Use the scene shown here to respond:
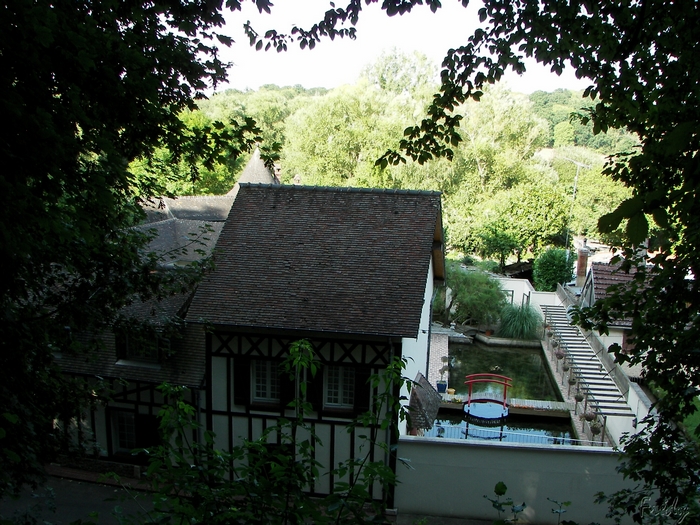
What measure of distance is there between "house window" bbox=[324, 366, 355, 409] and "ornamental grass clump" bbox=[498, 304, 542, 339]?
1313 cm

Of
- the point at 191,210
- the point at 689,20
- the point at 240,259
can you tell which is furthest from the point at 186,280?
the point at 191,210

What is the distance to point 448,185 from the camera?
32.0 m

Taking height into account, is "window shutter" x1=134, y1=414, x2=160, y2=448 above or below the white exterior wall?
below

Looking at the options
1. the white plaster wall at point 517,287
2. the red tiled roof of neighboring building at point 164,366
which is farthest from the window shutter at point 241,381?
Answer: the white plaster wall at point 517,287

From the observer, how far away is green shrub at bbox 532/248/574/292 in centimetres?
2734

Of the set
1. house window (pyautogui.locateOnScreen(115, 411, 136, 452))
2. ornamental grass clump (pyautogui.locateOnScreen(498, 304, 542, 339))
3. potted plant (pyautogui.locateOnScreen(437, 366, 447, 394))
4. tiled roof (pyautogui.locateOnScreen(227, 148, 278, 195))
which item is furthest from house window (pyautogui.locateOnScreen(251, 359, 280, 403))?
tiled roof (pyautogui.locateOnScreen(227, 148, 278, 195))

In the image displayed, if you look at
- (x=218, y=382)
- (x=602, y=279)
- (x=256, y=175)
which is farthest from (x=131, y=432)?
(x=256, y=175)

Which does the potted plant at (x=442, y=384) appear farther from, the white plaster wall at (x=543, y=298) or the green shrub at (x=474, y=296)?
the white plaster wall at (x=543, y=298)

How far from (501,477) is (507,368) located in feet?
31.8

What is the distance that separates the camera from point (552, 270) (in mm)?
27469

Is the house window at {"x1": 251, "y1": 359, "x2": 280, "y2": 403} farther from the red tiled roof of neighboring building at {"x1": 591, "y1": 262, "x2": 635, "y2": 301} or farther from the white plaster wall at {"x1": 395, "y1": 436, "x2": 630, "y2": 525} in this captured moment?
the red tiled roof of neighboring building at {"x1": 591, "y1": 262, "x2": 635, "y2": 301}

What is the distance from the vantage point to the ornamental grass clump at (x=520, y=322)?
2294cm

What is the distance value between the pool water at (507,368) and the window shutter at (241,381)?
9.03 m

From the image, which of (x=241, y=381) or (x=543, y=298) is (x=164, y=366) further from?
(x=543, y=298)
